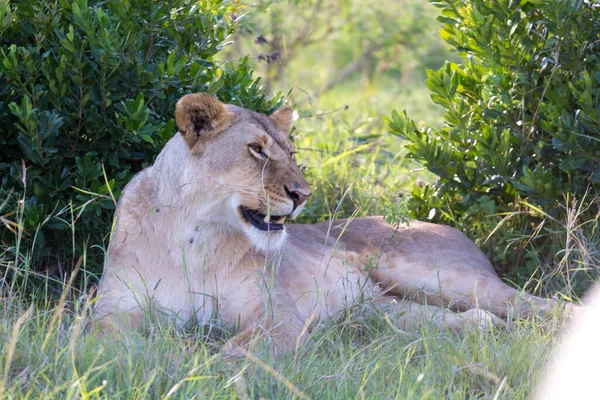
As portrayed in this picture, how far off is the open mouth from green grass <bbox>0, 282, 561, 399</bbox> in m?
0.41

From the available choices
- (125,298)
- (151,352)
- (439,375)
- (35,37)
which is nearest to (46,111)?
(35,37)

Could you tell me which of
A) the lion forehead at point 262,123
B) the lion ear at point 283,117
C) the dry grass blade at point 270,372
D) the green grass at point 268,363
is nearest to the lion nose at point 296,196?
the lion forehead at point 262,123

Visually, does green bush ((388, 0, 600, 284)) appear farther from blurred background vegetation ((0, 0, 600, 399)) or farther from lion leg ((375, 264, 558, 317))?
lion leg ((375, 264, 558, 317))

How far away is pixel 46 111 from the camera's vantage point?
3.57m

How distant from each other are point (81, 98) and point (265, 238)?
1.05 metres

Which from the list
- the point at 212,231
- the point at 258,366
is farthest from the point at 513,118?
the point at 258,366

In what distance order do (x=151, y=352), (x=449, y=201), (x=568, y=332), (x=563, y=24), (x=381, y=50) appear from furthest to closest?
(x=381, y=50), (x=449, y=201), (x=563, y=24), (x=568, y=332), (x=151, y=352)

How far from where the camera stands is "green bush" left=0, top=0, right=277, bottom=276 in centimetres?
362

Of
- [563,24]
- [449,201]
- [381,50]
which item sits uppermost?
[563,24]

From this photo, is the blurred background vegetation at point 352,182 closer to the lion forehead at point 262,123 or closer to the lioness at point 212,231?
the lioness at point 212,231

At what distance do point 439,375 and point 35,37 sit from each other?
2.16 metres

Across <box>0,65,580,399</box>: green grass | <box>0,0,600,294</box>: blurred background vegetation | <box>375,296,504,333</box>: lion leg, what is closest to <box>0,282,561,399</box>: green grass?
<box>0,65,580,399</box>: green grass

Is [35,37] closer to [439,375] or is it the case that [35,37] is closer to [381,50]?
[439,375]

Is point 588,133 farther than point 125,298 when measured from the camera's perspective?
Yes
